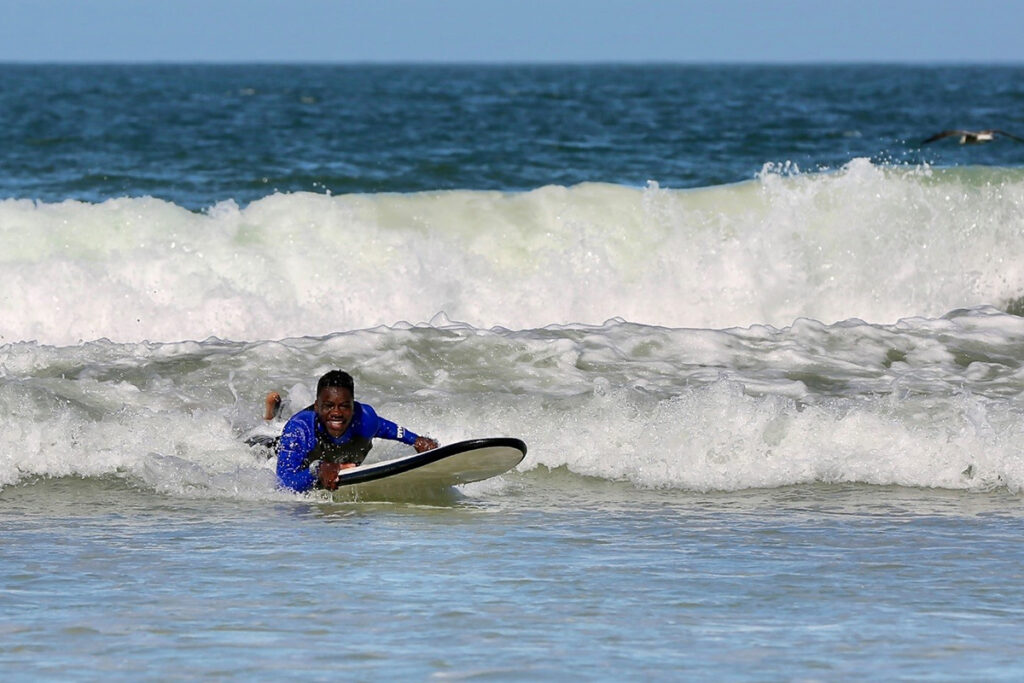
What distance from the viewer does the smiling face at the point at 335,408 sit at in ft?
27.4

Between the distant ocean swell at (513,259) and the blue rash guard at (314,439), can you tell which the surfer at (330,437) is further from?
the distant ocean swell at (513,259)

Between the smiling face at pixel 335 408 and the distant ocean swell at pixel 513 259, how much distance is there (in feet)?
17.9

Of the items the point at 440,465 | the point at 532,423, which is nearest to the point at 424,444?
the point at 440,465

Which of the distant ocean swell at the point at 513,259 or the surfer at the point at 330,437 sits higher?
the distant ocean swell at the point at 513,259

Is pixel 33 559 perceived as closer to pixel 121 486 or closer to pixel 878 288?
pixel 121 486

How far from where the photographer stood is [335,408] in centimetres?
838

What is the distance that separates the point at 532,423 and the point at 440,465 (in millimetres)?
1571

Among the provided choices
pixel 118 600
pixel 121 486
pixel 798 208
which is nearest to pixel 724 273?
pixel 798 208

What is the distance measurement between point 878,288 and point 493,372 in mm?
5467

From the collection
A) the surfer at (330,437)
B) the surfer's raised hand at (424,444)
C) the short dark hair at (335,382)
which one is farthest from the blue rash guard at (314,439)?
the short dark hair at (335,382)

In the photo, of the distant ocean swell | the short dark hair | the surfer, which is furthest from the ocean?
the short dark hair

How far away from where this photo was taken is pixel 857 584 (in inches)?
258

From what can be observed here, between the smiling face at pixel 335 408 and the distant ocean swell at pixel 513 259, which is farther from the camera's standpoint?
the distant ocean swell at pixel 513 259

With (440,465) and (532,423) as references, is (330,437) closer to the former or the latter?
(440,465)
